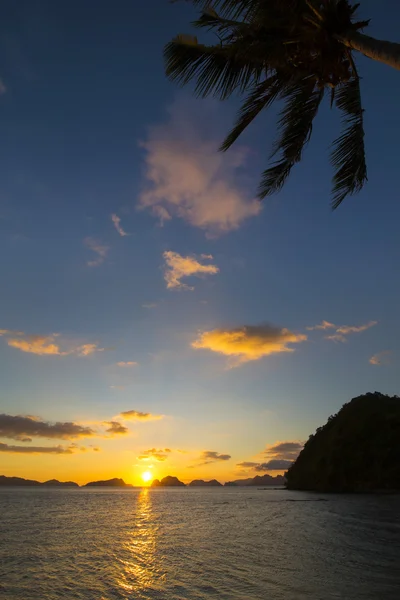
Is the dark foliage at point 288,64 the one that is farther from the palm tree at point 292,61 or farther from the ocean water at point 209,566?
the ocean water at point 209,566

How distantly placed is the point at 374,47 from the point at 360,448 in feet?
312

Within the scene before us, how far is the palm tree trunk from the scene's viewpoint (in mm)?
6002

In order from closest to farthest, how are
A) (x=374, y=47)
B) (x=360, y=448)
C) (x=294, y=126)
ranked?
(x=374, y=47), (x=294, y=126), (x=360, y=448)

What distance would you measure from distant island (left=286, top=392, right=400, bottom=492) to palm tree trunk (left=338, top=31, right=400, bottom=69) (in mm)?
90068

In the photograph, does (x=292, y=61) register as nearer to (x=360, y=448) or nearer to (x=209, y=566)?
(x=209, y=566)

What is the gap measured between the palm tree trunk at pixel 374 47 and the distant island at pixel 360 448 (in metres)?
90.1

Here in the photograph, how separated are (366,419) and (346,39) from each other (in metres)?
94.5

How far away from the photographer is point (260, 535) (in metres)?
21.3

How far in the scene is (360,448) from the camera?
8750cm

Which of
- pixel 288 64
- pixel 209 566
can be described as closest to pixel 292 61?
pixel 288 64

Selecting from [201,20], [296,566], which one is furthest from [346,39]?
[296,566]

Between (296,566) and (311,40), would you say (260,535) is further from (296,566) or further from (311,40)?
(311,40)

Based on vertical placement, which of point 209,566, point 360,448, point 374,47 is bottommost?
point 209,566

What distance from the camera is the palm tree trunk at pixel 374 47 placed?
19.7ft
